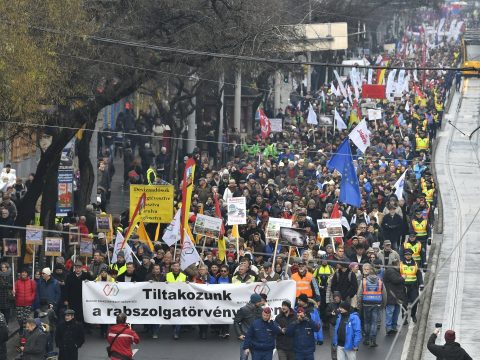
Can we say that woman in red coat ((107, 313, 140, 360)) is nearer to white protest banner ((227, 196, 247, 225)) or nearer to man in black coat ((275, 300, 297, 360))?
man in black coat ((275, 300, 297, 360))

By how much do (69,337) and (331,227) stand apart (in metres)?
7.39

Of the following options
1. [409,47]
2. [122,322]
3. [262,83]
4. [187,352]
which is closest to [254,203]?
[187,352]

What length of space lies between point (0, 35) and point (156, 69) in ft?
17.2

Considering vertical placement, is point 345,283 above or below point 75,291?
above

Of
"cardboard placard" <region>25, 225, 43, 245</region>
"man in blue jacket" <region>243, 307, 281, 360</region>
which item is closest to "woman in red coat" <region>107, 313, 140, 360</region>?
"man in blue jacket" <region>243, 307, 281, 360</region>

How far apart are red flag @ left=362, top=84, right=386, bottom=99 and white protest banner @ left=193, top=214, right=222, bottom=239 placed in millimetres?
33156

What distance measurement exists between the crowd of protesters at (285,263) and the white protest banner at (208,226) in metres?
0.32

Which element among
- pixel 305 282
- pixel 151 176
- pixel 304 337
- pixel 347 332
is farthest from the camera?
pixel 151 176

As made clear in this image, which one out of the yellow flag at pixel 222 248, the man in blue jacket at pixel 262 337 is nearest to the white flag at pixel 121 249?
the yellow flag at pixel 222 248

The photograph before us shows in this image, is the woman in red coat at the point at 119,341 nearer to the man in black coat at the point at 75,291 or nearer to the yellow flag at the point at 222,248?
the man in black coat at the point at 75,291

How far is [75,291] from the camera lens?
24.0m

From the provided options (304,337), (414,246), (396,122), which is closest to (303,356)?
(304,337)

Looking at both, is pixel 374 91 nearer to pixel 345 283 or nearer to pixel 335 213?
pixel 335 213

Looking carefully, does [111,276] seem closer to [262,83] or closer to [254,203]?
[254,203]
